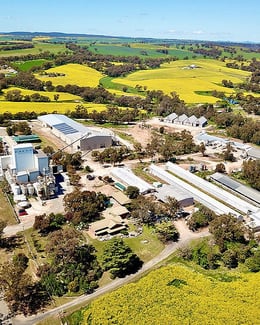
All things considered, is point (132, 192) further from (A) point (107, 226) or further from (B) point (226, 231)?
(B) point (226, 231)

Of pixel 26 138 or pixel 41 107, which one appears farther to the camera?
pixel 41 107

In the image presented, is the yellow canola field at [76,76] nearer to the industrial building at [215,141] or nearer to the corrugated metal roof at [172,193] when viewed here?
the industrial building at [215,141]

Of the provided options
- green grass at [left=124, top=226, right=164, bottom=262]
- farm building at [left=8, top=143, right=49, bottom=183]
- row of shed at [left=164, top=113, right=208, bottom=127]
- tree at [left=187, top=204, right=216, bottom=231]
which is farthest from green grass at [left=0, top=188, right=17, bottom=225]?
row of shed at [left=164, top=113, right=208, bottom=127]

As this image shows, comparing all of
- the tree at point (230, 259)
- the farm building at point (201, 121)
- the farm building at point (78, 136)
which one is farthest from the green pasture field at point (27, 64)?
the tree at point (230, 259)

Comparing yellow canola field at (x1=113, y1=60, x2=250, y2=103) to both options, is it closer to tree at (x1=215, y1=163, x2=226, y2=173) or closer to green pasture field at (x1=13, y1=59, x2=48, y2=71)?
green pasture field at (x1=13, y1=59, x2=48, y2=71)

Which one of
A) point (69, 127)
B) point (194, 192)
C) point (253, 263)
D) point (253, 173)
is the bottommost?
point (194, 192)

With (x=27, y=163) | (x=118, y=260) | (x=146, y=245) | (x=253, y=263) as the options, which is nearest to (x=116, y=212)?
(x=146, y=245)

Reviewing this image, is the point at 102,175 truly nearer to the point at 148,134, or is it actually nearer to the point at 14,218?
the point at 14,218
